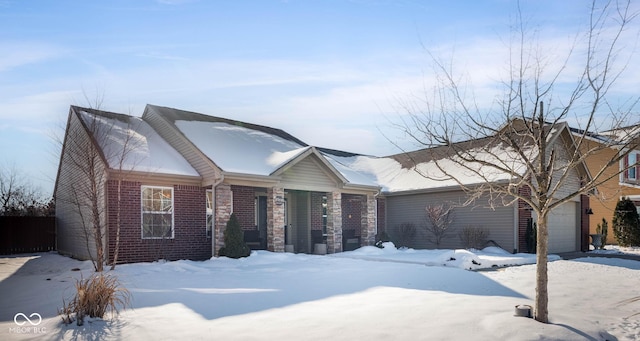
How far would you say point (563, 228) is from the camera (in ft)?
70.4

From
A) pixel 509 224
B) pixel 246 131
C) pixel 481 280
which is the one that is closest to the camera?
pixel 481 280

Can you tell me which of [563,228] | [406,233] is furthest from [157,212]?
[563,228]

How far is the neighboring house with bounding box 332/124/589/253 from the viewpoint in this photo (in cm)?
1902

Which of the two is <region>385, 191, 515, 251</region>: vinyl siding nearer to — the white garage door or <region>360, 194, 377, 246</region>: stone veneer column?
<region>360, 194, 377, 246</region>: stone veneer column

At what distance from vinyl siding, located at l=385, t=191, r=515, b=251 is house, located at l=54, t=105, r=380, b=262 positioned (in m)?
1.38

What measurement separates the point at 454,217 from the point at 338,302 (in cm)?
1350

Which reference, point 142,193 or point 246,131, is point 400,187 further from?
point 142,193

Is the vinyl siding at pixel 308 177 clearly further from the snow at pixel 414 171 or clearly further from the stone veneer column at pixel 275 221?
the snow at pixel 414 171

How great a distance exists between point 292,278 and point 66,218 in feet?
43.6

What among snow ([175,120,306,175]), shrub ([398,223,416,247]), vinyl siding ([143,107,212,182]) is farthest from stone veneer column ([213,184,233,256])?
shrub ([398,223,416,247])

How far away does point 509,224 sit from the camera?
18938mm

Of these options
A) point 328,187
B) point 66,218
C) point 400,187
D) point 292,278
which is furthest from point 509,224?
point 66,218

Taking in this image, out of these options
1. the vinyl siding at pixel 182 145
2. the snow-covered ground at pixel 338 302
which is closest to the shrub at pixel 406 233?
the snow-covered ground at pixel 338 302

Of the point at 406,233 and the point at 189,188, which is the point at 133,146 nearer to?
the point at 189,188
